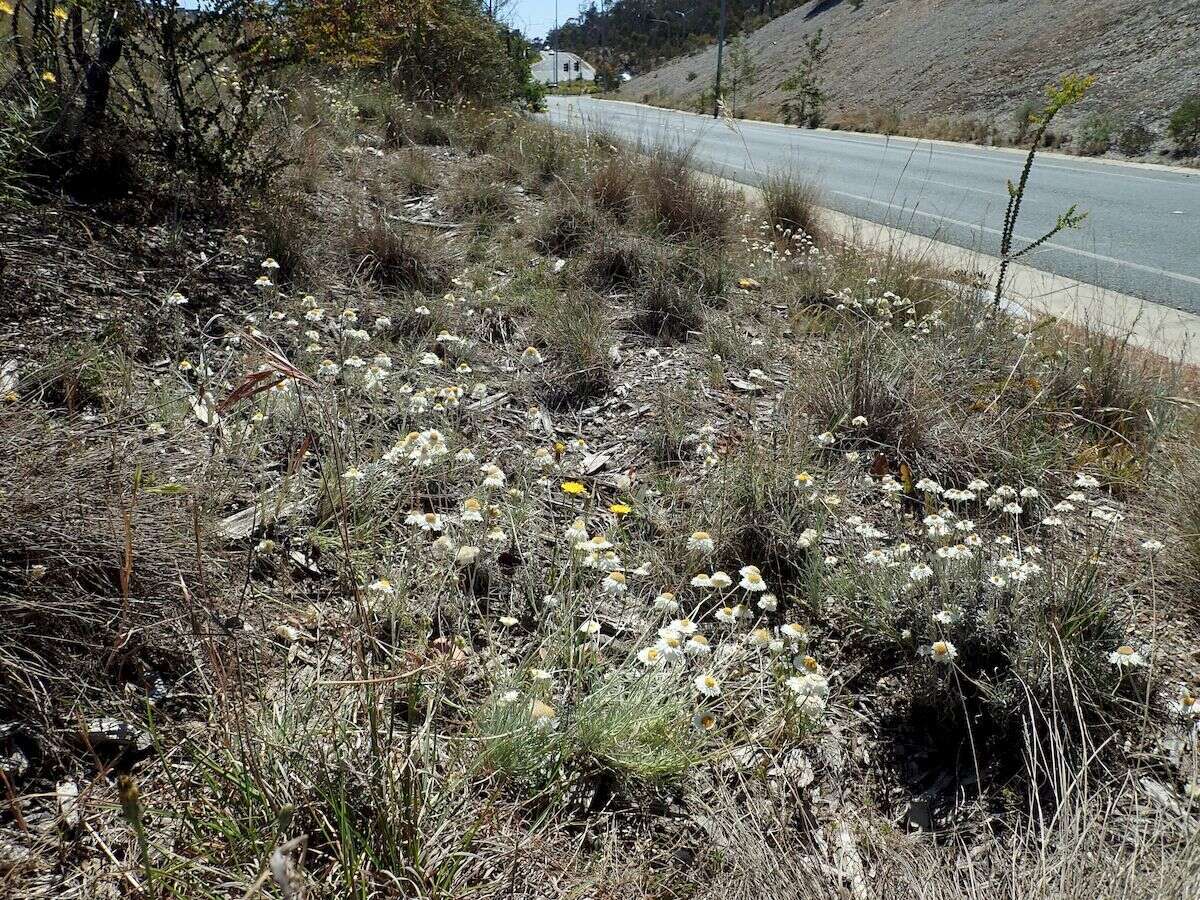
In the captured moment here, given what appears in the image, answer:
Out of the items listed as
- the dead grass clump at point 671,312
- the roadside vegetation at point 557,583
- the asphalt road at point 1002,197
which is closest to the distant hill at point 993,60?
the asphalt road at point 1002,197

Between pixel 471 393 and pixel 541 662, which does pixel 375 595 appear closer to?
pixel 541 662

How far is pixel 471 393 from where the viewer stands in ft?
11.2

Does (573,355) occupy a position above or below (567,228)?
below

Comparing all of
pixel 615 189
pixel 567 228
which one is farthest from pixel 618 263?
pixel 615 189

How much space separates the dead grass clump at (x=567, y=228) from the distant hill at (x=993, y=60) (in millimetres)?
17679

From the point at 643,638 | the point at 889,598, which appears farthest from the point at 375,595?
the point at 889,598

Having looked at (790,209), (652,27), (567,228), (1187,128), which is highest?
(652,27)

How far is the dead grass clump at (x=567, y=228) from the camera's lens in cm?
517

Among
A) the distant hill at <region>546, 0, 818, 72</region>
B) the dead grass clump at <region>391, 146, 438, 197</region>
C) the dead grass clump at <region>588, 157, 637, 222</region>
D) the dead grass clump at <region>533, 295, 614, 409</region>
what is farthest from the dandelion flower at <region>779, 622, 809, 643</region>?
the distant hill at <region>546, 0, 818, 72</region>

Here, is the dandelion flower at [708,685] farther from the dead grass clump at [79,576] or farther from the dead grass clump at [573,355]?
the dead grass clump at [573,355]

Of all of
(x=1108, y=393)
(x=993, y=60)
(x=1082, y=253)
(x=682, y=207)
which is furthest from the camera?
(x=993, y=60)

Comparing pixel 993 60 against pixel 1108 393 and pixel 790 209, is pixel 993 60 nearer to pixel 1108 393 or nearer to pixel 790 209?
pixel 790 209

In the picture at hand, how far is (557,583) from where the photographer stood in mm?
2256

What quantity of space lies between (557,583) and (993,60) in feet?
105
